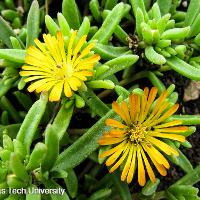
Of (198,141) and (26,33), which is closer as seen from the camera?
(26,33)

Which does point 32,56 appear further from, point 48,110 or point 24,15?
point 24,15

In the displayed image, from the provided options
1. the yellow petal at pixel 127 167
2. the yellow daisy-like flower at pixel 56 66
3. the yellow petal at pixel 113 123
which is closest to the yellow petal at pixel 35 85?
the yellow daisy-like flower at pixel 56 66

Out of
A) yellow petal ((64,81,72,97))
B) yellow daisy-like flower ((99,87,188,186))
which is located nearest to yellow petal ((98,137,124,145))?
yellow daisy-like flower ((99,87,188,186))

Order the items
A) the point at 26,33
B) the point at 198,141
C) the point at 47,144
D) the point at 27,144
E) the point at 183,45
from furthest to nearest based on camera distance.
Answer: the point at 198,141
the point at 26,33
the point at 183,45
the point at 27,144
the point at 47,144

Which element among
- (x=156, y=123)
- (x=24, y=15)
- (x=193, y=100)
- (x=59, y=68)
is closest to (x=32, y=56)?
(x=59, y=68)

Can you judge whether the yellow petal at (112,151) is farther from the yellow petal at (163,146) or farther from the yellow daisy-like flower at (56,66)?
the yellow daisy-like flower at (56,66)

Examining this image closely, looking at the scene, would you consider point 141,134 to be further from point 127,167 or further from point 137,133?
point 127,167

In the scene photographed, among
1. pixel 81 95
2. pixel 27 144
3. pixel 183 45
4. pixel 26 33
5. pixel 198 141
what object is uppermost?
pixel 26 33
